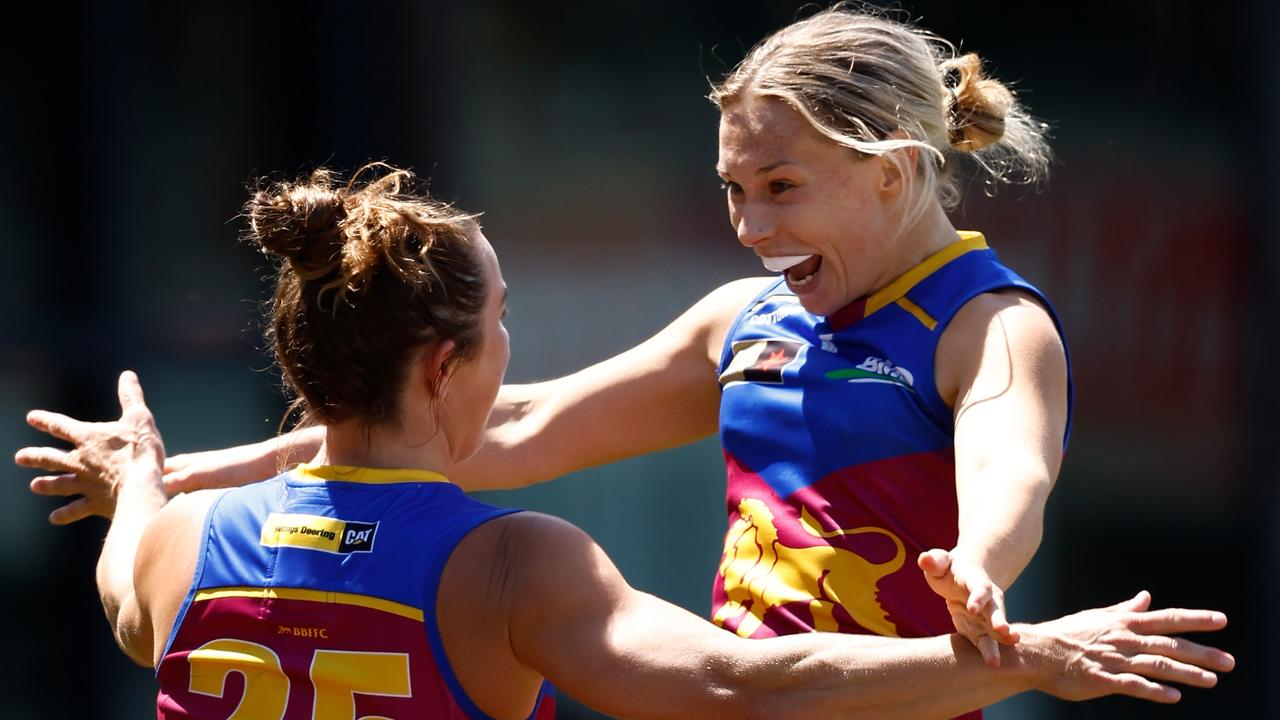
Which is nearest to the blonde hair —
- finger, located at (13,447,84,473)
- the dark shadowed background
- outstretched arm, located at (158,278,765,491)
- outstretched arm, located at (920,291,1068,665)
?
outstretched arm, located at (920,291,1068,665)

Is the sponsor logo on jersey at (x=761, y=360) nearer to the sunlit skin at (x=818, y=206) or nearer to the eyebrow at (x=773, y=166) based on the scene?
the sunlit skin at (x=818, y=206)

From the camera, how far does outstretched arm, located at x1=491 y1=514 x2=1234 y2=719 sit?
56.3 inches

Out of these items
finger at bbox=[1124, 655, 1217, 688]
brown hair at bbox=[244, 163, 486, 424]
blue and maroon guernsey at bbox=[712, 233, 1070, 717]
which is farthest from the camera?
blue and maroon guernsey at bbox=[712, 233, 1070, 717]

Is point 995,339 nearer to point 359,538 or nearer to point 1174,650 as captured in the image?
point 1174,650

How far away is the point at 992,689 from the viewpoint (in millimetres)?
1424

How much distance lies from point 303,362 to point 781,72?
744 mm

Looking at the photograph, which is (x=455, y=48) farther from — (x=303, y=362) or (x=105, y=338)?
(x=303, y=362)

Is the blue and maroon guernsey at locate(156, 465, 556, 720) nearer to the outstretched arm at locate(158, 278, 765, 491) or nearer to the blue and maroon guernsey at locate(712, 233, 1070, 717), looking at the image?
the blue and maroon guernsey at locate(712, 233, 1070, 717)

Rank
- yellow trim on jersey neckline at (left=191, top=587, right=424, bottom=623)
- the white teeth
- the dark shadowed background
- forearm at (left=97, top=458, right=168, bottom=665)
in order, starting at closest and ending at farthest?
yellow trim on jersey neckline at (left=191, top=587, right=424, bottom=623) < forearm at (left=97, top=458, right=168, bottom=665) < the white teeth < the dark shadowed background

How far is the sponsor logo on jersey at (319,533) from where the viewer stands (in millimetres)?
1493

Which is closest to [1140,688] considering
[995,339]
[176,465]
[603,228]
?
[995,339]

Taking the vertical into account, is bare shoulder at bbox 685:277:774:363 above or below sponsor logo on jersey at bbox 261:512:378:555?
above

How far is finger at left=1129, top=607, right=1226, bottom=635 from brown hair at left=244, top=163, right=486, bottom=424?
75 centimetres

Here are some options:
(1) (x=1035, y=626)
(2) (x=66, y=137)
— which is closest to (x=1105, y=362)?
(1) (x=1035, y=626)
